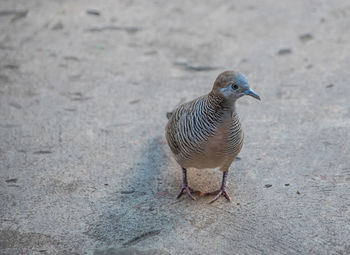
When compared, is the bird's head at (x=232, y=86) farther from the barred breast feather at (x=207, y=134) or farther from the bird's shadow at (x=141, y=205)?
the bird's shadow at (x=141, y=205)

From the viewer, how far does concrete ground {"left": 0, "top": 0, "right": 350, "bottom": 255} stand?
3.71 m

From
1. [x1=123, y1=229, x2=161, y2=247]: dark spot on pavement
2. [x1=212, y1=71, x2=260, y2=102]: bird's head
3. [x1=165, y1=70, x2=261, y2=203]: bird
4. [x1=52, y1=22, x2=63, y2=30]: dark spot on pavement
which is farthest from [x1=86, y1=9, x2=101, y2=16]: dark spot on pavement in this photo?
[x1=123, y1=229, x2=161, y2=247]: dark spot on pavement

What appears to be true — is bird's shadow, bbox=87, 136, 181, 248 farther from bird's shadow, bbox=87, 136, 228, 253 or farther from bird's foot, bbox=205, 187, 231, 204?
bird's foot, bbox=205, 187, 231, 204

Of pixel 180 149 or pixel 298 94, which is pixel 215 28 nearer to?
pixel 298 94

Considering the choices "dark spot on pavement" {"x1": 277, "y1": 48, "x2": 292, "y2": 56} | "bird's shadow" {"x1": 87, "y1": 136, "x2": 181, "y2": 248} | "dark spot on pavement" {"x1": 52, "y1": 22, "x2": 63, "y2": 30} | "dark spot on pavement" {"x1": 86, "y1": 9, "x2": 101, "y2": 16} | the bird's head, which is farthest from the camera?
"dark spot on pavement" {"x1": 86, "y1": 9, "x2": 101, "y2": 16}

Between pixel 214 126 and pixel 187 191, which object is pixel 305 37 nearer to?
pixel 187 191

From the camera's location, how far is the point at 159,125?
5242 mm

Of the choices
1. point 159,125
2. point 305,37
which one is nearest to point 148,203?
point 159,125

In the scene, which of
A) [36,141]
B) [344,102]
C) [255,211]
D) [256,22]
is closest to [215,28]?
[256,22]

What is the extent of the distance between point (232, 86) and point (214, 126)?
12.5 inches

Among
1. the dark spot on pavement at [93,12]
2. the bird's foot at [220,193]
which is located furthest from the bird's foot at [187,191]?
the dark spot on pavement at [93,12]

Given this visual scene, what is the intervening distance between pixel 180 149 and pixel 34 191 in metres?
1.33

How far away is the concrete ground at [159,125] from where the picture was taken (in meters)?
3.71

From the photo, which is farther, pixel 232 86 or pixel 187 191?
pixel 187 191
